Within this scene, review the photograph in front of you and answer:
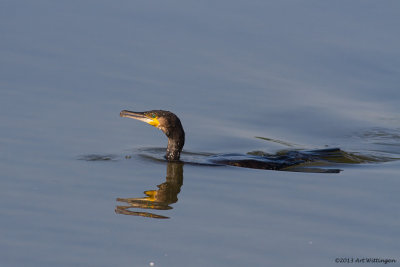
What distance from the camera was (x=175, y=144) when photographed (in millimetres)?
11070

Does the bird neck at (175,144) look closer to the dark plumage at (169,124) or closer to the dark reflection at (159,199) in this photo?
the dark plumage at (169,124)

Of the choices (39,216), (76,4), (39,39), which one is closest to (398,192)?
(39,216)

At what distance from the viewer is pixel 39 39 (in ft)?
50.4

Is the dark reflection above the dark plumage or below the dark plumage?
below

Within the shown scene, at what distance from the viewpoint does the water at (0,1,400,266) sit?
7211 millimetres

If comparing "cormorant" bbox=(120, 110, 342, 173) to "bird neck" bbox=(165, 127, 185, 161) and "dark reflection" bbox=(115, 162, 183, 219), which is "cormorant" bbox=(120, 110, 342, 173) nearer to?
"bird neck" bbox=(165, 127, 185, 161)

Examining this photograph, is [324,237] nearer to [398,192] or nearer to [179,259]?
[179,259]

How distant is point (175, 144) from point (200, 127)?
1.14 metres

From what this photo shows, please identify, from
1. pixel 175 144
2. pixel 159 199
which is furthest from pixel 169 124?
pixel 159 199

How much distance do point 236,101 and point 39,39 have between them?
418 centimetres

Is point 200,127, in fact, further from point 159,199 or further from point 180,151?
point 159,199

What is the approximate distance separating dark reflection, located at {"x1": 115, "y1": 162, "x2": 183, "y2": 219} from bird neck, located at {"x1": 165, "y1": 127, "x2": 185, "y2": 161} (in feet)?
2.38

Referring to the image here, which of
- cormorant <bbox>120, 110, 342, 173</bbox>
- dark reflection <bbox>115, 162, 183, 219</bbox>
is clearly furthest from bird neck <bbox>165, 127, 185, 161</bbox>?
dark reflection <bbox>115, 162, 183, 219</bbox>

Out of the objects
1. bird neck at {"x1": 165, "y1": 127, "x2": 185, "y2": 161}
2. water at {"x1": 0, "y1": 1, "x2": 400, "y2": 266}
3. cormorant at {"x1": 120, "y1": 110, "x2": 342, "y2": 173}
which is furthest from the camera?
bird neck at {"x1": 165, "y1": 127, "x2": 185, "y2": 161}
